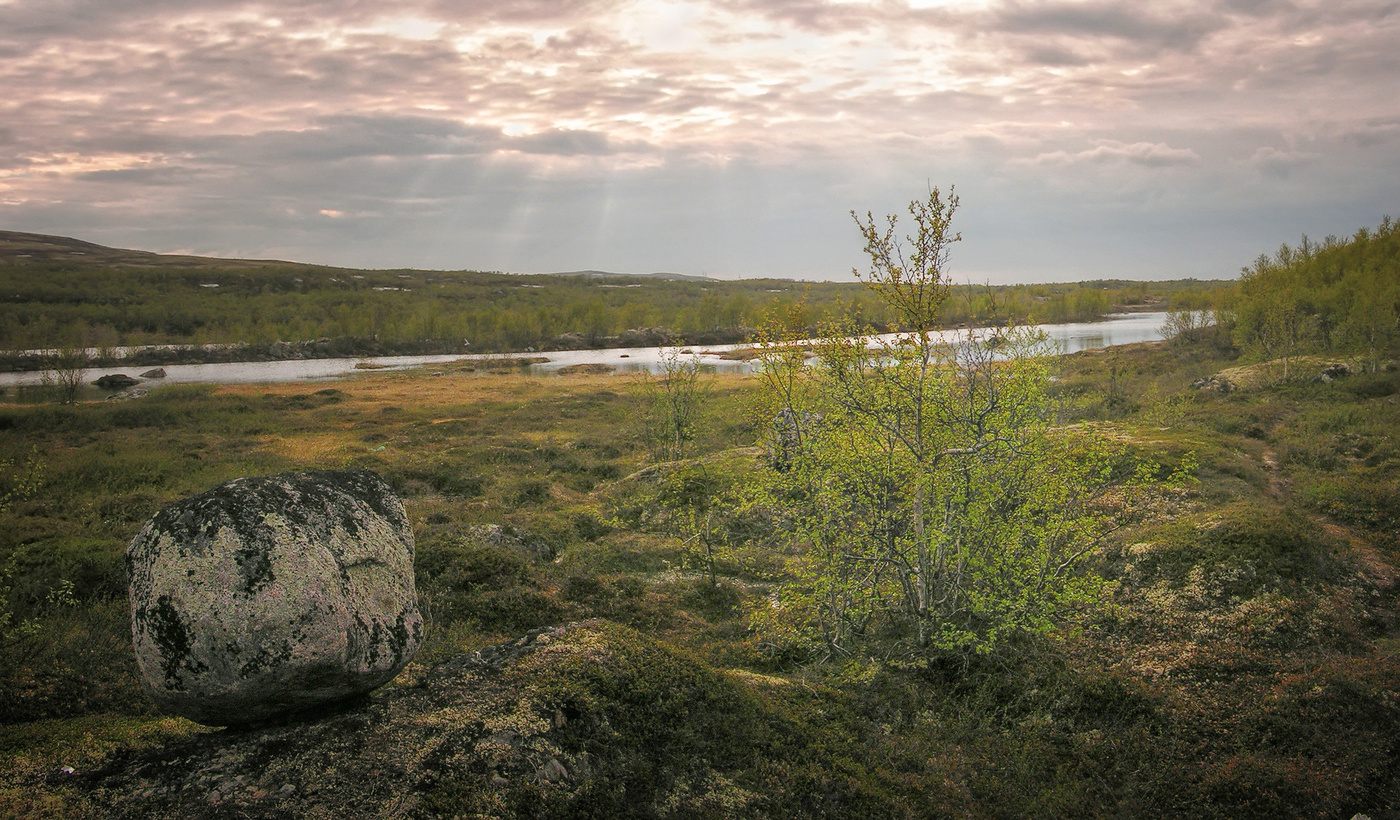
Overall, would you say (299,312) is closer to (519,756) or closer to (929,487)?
(929,487)

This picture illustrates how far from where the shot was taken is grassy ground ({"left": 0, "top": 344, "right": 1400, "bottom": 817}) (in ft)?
22.6

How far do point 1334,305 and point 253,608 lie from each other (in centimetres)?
5324

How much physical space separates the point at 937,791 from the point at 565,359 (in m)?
94.4

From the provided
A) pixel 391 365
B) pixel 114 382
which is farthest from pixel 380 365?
pixel 114 382

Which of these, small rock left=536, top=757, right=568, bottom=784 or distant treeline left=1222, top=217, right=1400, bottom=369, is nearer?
small rock left=536, top=757, right=568, bottom=784

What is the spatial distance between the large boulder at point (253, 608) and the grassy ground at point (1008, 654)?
99cm

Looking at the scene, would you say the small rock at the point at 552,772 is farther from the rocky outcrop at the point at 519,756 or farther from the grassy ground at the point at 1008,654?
the grassy ground at the point at 1008,654

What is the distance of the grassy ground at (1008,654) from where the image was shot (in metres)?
6.89

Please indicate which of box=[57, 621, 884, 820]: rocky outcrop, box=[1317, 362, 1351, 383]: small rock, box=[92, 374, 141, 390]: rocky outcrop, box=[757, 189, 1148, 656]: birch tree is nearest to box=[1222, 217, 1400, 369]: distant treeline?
box=[1317, 362, 1351, 383]: small rock

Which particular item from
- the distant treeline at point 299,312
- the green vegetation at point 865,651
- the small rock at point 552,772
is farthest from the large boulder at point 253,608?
the distant treeline at point 299,312

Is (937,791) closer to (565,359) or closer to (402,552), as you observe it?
(402,552)

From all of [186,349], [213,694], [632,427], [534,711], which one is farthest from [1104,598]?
[186,349]

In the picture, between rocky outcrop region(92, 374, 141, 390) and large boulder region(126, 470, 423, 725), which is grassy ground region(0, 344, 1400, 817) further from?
rocky outcrop region(92, 374, 141, 390)

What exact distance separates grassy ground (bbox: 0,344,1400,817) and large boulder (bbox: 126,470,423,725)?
990 mm
